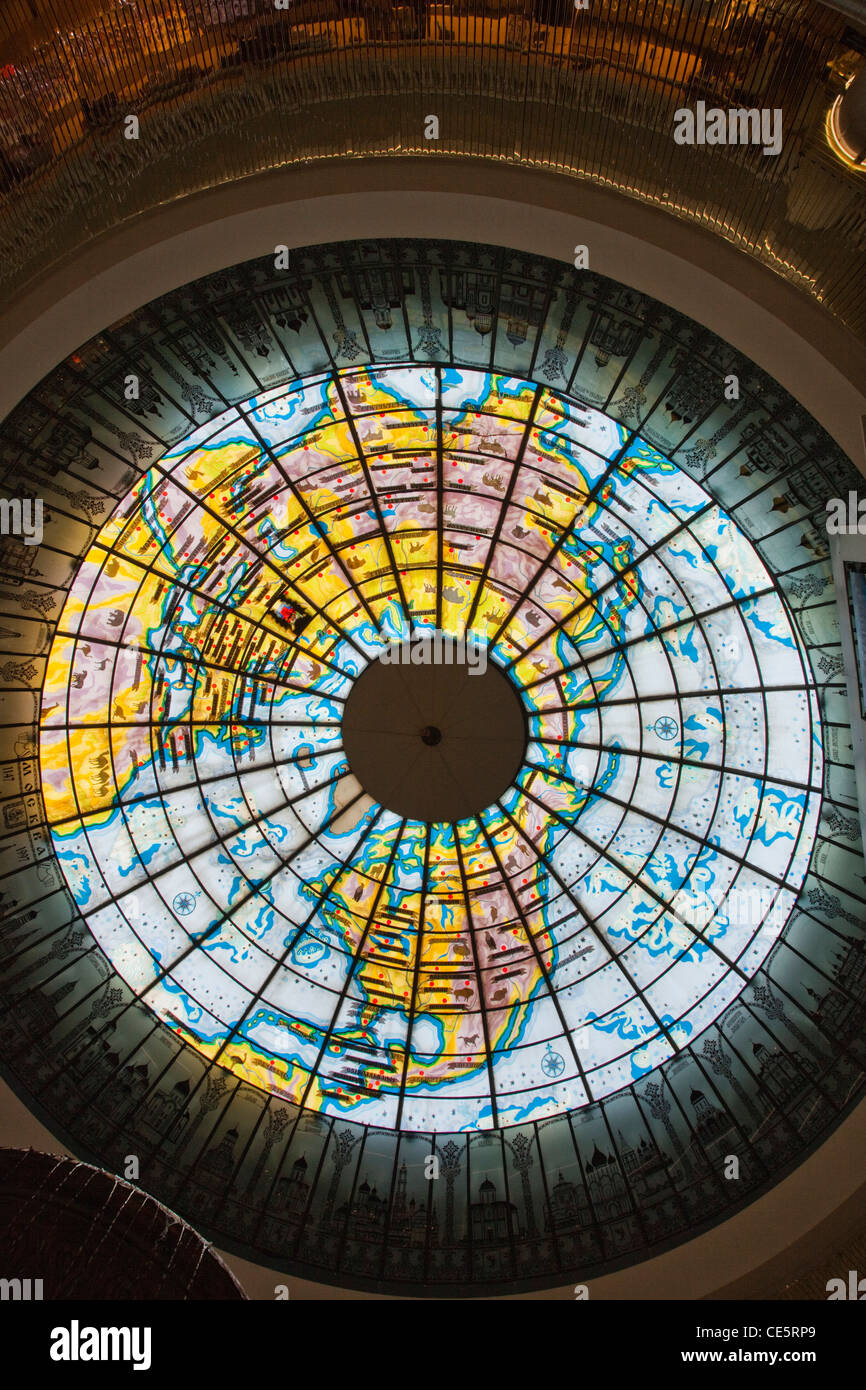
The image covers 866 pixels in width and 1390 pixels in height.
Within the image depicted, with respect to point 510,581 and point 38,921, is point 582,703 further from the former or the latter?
point 38,921

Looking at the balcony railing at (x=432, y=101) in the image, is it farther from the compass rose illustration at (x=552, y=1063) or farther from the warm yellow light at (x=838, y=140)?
the compass rose illustration at (x=552, y=1063)

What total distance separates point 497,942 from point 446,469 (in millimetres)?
8310

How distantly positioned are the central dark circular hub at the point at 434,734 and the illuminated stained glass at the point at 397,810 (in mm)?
329

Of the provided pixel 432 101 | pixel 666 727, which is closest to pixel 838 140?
pixel 432 101

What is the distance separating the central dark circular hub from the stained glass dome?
0.20 feet

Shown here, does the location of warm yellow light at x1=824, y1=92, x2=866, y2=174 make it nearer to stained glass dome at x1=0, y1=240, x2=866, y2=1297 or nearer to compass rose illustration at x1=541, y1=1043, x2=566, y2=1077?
stained glass dome at x1=0, y1=240, x2=866, y2=1297

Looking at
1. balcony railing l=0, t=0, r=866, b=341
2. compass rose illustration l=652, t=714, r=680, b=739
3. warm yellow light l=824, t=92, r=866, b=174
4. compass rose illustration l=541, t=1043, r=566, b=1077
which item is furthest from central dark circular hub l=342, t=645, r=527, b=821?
warm yellow light l=824, t=92, r=866, b=174

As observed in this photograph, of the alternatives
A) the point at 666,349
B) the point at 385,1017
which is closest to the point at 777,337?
the point at 666,349

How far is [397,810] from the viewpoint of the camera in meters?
18.7

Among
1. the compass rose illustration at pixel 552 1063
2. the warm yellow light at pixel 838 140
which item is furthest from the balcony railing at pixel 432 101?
the compass rose illustration at pixel 552 1063

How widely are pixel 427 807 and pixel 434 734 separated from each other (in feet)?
4.68

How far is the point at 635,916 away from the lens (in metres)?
18.3

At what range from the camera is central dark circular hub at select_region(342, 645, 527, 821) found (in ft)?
59.5

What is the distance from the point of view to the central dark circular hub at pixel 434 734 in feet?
59.5
